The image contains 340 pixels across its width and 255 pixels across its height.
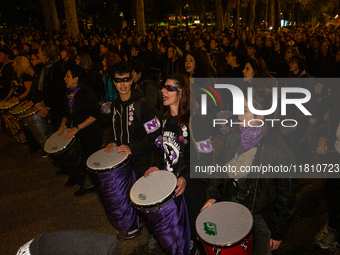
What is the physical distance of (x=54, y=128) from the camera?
16.8 feet

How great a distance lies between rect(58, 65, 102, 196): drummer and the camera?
406 centimetres

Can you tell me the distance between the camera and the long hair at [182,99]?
8.63 feet

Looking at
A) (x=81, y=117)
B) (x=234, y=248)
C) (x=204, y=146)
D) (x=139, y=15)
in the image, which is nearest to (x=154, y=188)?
(x=204, y=146)

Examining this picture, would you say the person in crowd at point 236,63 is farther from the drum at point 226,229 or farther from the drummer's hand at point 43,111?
the drum at point 226,229

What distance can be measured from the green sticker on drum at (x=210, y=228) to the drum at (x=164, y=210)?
357mm

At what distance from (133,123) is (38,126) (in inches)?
102

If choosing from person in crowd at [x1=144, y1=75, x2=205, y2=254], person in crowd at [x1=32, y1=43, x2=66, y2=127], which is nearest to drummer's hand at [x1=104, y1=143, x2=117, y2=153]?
person in crowd at [x1=144, y1=75, x2=205, y2=254]

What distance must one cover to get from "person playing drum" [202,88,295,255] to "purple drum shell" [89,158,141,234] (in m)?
1.05

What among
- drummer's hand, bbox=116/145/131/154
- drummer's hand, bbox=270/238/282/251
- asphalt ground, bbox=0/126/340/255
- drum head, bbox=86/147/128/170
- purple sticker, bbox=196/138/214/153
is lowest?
asphalt ground, bbox=0/126/340/255

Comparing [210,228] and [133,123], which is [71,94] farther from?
[210,228]

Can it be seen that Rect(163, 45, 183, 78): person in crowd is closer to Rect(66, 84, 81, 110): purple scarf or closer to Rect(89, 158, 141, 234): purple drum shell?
Rect(66, 84, 81, 110): purple scarf

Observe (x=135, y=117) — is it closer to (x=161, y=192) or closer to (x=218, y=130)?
(x=161, y=192)

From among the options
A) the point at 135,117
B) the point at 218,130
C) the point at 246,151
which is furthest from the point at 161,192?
the point at 218,130

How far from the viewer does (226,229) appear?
209 cm
